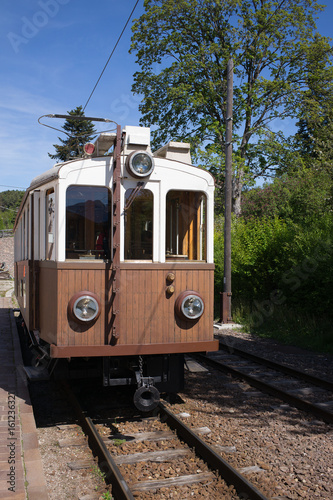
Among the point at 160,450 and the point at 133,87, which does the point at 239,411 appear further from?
the point at 133,87

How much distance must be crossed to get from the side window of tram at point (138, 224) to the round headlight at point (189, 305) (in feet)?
2.06

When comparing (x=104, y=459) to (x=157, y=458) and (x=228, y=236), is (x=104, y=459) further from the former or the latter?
(x=228, y=236)

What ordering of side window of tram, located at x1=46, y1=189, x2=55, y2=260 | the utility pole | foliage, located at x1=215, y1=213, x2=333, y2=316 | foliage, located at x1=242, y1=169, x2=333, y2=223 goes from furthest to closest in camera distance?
1. foliage, located at x1=242, y1=169, x2=333, y2=223
2. the utility pole
3. foliage, located at x1=215, y1=213, x2=333, y2=316
4. side window of tram, located at x1=46, y1=189, x2=55, y2=260

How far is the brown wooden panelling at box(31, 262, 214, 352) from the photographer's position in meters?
5.43

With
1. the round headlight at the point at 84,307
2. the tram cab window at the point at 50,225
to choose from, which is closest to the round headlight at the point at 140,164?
the tram cab window at the point at 50,225

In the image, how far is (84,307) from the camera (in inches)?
213

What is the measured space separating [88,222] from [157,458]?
270 centimetres

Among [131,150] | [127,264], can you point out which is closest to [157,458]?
[127,264]

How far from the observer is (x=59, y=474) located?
464 cm

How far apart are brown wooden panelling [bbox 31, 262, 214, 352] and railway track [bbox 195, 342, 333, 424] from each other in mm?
1757

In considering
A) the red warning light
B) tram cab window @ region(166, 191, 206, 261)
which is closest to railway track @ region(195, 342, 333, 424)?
tram cab window @ region(166, 191, 206, 261)

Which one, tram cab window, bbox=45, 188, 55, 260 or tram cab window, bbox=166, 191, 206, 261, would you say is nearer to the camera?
tram cab window, bbox=45, 188, 55, 260

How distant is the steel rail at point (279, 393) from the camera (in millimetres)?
6147

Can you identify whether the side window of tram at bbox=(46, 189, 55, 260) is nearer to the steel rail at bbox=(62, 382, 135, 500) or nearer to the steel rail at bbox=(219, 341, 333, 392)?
the steel rail at bbox=(62, 382, 135, 500)
